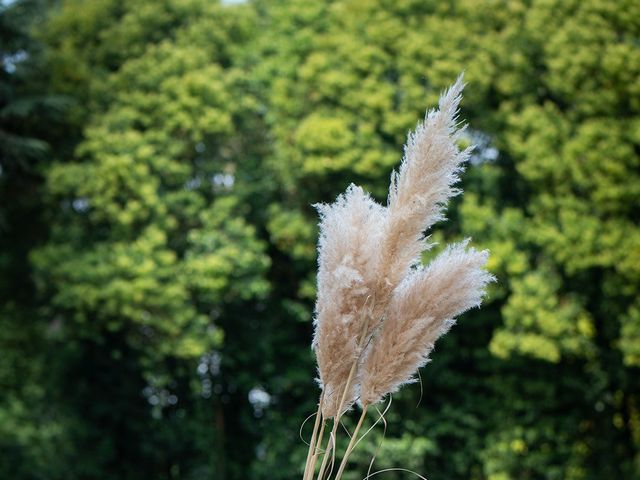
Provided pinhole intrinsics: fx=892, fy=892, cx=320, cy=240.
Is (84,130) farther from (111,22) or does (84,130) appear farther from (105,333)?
(105,333)

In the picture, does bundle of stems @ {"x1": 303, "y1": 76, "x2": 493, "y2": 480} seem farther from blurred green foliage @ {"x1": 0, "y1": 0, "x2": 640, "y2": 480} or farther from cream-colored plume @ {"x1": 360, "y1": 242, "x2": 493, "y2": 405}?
blurred green foliage @ {"x1": 0, "y1": 0, "x2": 640, "y2": 480}

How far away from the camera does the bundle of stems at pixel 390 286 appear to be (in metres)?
1.97

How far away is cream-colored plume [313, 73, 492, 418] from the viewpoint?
197 centimetres

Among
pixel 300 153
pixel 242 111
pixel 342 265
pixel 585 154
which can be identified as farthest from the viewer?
pixel 242 111

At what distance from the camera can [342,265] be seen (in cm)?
196

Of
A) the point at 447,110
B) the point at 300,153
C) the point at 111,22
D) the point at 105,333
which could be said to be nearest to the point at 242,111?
the point at 300,153

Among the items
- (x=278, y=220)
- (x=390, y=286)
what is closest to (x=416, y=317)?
(x=390, y=286)

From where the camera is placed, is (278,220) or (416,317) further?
(278,220)

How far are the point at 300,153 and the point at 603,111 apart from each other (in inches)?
151

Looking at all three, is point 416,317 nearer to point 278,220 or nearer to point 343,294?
point 343,294

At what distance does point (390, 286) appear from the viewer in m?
1.97

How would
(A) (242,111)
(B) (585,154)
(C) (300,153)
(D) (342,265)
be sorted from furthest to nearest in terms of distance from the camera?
(A) (242,111)
(C) (300,153)
(B) (585,154)
(D) (342,265)

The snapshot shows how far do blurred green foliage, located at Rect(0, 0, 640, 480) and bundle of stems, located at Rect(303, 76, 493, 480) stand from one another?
854 centimetres

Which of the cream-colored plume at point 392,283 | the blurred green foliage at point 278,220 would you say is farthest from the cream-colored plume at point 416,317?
the blurred green foliage at point 278,220
